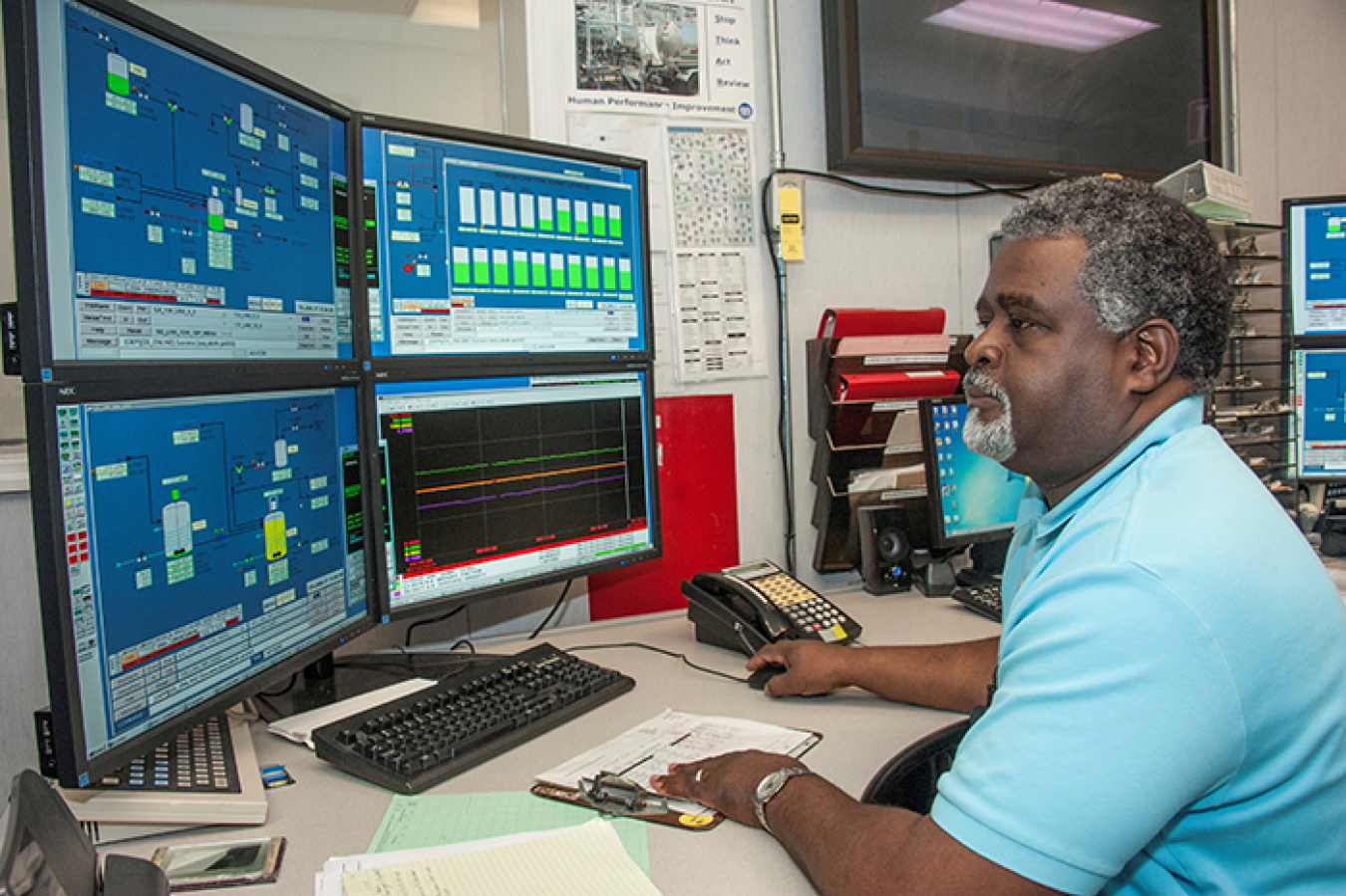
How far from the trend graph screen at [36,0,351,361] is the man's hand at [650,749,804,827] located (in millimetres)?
715

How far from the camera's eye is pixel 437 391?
4.45 ft

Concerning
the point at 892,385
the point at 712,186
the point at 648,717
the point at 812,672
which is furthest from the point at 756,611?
the point at 712,186

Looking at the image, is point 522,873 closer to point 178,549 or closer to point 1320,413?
point 178,549

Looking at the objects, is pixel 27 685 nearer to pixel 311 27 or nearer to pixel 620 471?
pixel 620 471

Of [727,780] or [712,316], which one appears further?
[712,316]

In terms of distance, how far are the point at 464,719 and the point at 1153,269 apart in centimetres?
94

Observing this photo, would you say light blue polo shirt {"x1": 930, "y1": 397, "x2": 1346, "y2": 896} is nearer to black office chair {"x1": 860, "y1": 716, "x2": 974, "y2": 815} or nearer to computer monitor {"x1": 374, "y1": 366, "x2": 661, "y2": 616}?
black office chair {"x1": 860, "y1": 716, "x2": 974, "y2": 815}

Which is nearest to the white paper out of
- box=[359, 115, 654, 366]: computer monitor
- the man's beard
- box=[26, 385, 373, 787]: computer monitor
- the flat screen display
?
box=[26, 385, 373, 787]: computer monitor

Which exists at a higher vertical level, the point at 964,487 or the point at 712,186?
the point at 712,186

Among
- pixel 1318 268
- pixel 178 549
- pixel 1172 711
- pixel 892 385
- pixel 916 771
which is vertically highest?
pixel 1318 268

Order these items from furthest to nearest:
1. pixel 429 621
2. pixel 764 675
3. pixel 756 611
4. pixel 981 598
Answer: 1. pixel 981 598
2. pixel 429 621
3. pixel 756 611
4. pixel 764 675

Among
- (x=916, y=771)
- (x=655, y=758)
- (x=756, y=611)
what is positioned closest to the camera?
(x=655, y=758)

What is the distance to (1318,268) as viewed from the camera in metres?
2.29

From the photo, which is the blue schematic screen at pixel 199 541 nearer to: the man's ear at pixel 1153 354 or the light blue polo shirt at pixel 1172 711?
the light blue polo shirt at pixel 1172 711
